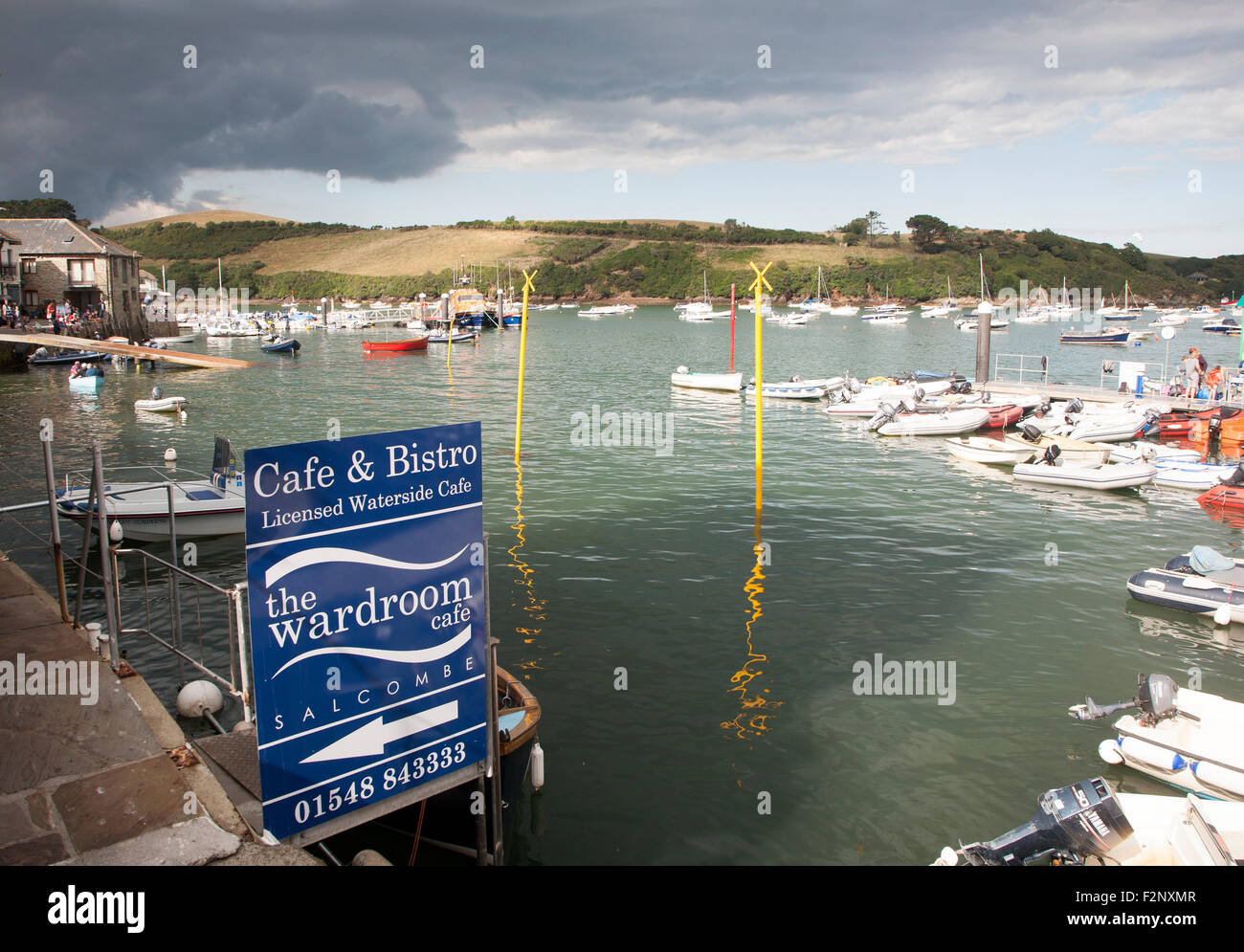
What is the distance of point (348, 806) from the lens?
6.25 m

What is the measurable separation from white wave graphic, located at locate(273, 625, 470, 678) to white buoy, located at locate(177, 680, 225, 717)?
6012 millimetres

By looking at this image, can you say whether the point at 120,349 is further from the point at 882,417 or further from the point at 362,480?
the point at 362,480

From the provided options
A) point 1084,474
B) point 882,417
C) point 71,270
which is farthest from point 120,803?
point 71,270

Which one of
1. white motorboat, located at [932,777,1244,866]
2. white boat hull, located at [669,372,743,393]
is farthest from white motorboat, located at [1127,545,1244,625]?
white boat hull, located at [669,372,743,393]

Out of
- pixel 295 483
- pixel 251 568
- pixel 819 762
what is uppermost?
pixel 295 483

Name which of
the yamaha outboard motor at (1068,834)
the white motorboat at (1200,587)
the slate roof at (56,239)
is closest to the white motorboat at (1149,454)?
the white motorboat at (1200,587)

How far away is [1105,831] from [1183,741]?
3.17 m

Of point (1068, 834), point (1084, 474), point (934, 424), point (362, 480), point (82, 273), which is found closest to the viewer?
point (362, 480)

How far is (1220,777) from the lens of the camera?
10.3m

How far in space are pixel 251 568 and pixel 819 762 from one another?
27.2ft

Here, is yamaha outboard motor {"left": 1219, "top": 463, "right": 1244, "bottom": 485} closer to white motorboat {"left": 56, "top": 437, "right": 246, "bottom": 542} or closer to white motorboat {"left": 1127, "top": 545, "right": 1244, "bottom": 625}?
white motorboat {"left": 1127, "top": 545, "right": 1244, "bottom": 625}
